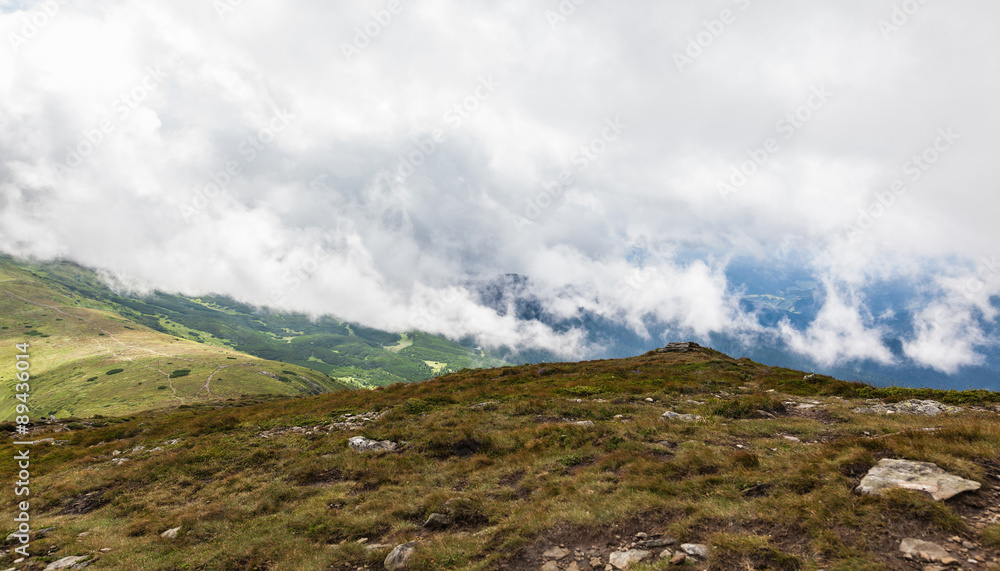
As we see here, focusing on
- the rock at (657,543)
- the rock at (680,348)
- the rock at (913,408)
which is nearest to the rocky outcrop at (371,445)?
the rock at (657,543)

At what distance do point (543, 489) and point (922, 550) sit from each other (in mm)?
10309

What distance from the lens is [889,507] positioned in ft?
29.3

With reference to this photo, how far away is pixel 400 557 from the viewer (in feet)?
38.0

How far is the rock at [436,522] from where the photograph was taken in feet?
44.5

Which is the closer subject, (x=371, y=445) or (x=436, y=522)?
(x=436, y=522)

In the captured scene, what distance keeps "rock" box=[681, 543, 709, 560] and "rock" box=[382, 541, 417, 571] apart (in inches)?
308

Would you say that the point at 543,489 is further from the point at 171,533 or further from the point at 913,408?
the point at 913,408

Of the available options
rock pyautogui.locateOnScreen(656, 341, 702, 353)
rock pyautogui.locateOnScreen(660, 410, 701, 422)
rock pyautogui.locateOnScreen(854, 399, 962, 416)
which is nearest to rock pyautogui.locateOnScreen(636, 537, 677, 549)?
rock pyautogui.locateOnScreen(660, 410, 701, 422)

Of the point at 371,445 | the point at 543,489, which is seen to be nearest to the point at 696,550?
the point at 543,489

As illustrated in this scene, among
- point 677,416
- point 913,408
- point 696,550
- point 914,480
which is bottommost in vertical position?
point 696,550

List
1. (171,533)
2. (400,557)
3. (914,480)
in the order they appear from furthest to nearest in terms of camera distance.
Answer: (171,533), (400,557), (914,480)

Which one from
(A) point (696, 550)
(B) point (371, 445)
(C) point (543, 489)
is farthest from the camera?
(B) point (371, 445)

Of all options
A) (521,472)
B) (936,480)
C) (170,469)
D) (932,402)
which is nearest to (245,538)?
(521,472)

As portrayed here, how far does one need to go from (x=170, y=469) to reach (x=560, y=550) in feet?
88.4
